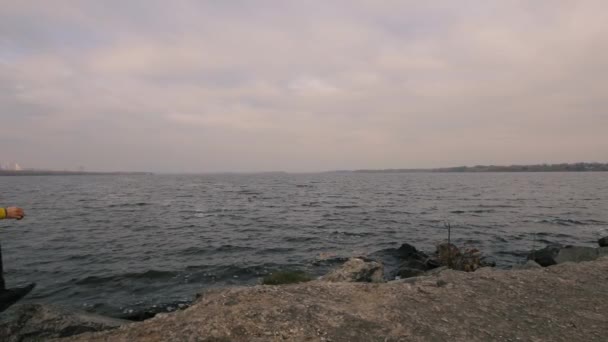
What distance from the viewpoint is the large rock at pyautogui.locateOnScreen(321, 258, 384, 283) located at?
32.0ft

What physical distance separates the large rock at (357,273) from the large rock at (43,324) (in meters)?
5.58

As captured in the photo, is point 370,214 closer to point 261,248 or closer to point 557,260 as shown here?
point 261,248

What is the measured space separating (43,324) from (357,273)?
742 cm

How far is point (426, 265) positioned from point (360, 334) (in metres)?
10.4

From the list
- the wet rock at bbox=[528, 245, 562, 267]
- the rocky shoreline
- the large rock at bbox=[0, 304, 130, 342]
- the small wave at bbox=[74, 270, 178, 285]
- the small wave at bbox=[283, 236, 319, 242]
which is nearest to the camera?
the rocky shoreline

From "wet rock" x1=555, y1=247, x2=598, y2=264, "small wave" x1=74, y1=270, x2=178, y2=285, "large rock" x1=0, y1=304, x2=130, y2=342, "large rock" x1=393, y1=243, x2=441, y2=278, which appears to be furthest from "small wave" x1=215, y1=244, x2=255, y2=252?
"wet rock" x1=555, y1=247, x2=598, y2=264

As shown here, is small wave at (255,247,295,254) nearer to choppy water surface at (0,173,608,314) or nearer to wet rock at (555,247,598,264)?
choppy water surface at (0,173,608,314)

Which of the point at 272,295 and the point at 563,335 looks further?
the point at 272,295

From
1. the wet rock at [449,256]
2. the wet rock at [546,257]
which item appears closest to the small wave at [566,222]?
the wet rock at [546,257]

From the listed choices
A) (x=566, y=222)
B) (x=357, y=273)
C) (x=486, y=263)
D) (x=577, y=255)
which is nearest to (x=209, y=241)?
(x=357, y=273)

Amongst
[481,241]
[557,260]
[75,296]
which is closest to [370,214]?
[481,241]

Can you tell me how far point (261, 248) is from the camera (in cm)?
1880

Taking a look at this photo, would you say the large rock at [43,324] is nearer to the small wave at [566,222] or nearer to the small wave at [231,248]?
the small wave at [231,248]

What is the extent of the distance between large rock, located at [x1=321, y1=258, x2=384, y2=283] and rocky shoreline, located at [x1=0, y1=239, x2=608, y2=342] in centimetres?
187
